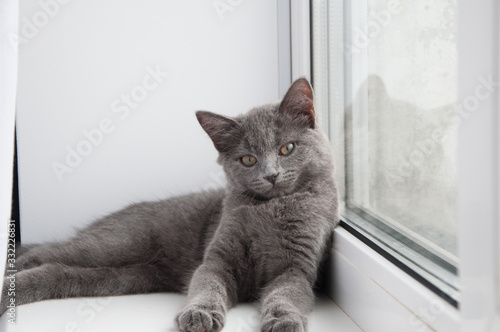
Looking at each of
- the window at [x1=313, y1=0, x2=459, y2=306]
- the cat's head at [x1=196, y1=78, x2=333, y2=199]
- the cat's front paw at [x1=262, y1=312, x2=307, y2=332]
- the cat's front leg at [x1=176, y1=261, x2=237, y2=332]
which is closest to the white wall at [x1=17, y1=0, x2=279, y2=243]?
the window at [x1=313, y1=0, x2=459, y2=306]

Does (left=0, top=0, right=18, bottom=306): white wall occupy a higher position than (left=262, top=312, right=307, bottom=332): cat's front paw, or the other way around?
(left=0, top=0, right=18, bottom=306): white wall

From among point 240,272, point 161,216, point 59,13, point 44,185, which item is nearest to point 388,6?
point 240,272

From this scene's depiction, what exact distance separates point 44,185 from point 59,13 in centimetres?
63

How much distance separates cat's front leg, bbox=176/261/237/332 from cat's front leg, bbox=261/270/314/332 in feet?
0.32

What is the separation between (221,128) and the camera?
4.72 feet

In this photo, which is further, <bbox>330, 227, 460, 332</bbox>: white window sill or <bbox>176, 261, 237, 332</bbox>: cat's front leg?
<bbox>176, 261, 237, 332</bbox>: cat's front leg

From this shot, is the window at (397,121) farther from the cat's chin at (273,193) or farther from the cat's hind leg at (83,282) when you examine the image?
the cat's hind leg at (83,282)

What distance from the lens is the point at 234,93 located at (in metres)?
1.84

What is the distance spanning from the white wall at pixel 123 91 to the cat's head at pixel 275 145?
0.42m

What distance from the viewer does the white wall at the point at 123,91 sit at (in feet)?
5.65

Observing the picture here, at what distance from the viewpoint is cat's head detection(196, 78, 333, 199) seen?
1.34 metres

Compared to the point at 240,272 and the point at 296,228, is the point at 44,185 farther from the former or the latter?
the point at 296,228

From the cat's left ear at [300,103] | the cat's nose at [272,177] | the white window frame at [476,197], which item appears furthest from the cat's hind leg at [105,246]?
the white window frame at [476,197]

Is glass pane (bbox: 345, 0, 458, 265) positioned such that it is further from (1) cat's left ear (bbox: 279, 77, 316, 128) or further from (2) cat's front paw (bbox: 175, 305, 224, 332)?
(2) cat's front paw (bbox: 175, 305, 224, 332)
